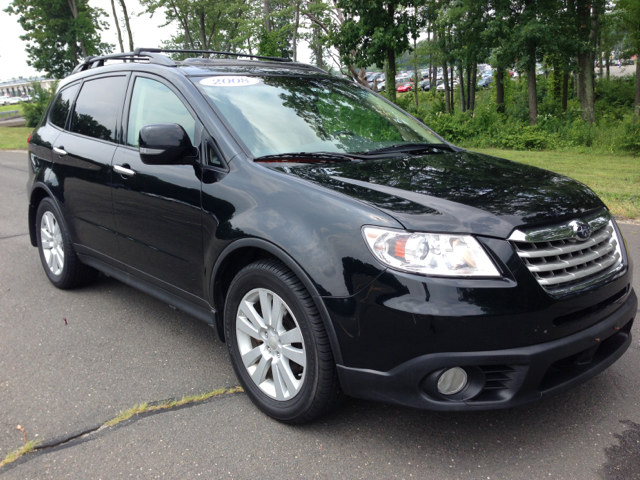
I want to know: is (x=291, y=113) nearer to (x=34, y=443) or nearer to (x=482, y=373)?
(x=482, y=373)

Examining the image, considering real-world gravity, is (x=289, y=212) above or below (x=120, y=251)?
above

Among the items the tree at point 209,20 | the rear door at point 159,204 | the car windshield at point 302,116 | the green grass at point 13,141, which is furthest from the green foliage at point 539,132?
the tree at point 209,20

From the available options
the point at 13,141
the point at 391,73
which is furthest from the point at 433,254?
the point at 13,141

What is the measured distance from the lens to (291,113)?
3.43m

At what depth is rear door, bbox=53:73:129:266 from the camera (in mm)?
3941

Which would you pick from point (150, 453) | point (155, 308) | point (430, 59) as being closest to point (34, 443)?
point (150, 453)

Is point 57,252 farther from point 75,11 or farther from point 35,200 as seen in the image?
point 75,11

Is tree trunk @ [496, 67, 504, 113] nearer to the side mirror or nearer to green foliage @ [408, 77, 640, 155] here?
green foliage @ [408, 77, 640, 155]

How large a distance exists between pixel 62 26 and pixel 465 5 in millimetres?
33838

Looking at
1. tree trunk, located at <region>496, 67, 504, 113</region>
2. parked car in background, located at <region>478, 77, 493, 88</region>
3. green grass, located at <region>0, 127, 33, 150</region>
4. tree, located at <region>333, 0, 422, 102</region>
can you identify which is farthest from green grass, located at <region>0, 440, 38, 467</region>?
parked car in background, located at <region>478, 77, 493, 88</region>

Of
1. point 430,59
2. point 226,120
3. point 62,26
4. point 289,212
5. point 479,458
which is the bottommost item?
point 479,458

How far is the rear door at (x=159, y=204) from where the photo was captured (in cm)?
320

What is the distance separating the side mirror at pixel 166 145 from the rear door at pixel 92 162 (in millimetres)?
908

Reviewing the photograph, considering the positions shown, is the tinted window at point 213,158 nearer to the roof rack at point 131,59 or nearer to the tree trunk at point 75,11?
the roof rack at point 131,59
